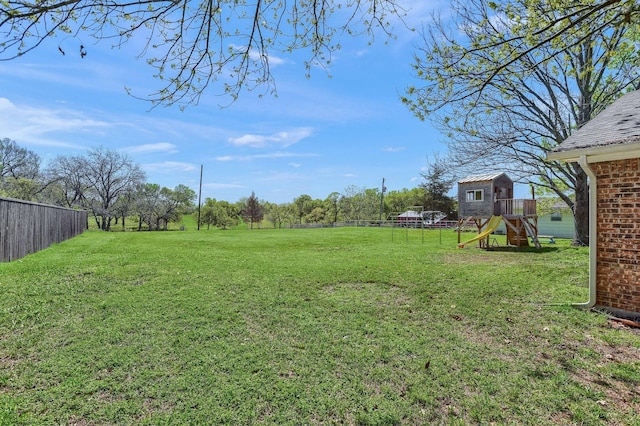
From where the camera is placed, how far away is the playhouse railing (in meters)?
14.9

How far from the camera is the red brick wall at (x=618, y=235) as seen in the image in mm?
4559

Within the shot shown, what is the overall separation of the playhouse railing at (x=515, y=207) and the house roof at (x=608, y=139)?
9459 millimetres

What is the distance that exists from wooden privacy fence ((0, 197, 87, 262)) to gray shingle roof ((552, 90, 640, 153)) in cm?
1245

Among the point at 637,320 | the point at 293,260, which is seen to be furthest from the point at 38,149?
the point at 637,320

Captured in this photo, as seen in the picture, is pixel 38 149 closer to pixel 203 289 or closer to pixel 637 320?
pixel 203 289

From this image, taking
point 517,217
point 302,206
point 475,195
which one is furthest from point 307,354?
point 302,206

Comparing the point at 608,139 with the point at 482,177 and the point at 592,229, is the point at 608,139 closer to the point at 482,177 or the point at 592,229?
the point at 592,229

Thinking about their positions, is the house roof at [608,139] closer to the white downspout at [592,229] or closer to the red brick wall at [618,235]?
the white downspout at [592,229]

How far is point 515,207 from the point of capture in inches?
604

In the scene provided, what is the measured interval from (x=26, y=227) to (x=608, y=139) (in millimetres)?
14174

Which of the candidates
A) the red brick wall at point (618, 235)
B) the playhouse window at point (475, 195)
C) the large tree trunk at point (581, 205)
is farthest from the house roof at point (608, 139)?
the playhouse window at point (475, 195)

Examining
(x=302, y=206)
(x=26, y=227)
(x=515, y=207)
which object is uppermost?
(x=302, y=206)

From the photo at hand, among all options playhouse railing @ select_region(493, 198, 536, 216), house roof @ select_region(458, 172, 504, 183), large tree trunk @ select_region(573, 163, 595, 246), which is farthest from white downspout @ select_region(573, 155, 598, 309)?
playhouse railing @ select_region(493, 198, 536, 216)

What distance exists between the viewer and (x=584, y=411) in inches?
100
